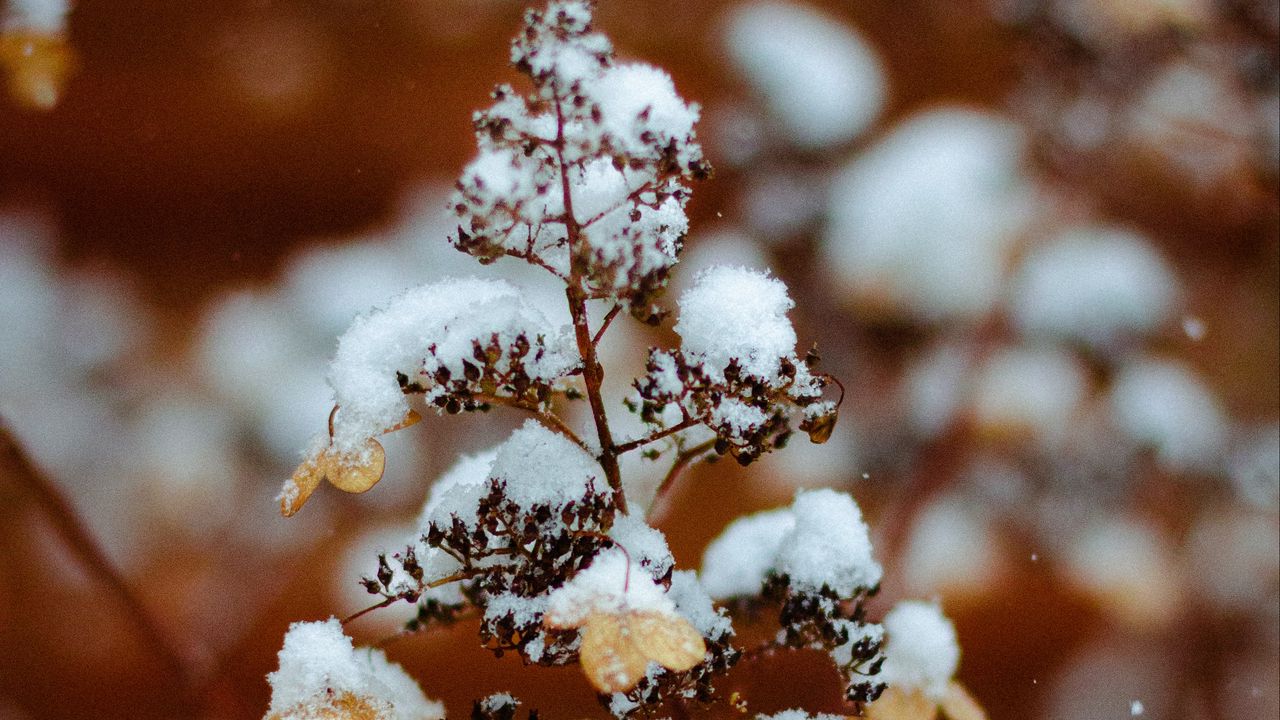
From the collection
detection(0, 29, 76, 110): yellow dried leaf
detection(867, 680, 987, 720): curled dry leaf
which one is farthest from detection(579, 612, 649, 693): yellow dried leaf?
detection(0, 29, 76, 110): yellow dried leaf

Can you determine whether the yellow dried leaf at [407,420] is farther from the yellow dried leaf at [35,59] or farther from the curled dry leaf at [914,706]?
the yellow dried leaf at [35,59]

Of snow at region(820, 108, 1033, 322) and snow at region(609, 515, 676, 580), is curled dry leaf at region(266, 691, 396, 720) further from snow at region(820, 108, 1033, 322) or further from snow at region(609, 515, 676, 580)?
snow at region(820, 108, 1033, 322)

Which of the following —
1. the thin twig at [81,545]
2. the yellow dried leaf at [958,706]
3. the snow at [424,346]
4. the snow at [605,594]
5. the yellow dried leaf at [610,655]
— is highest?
the thin twig at [81,545]

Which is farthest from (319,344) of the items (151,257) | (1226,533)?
(1226,533)

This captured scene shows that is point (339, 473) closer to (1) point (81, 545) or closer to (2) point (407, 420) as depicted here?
(2) point (407, 420)

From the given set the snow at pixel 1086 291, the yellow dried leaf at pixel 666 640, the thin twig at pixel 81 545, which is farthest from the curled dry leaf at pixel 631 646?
the snow at pixel 1086 291

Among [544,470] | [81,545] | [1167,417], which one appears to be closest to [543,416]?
[544,470]
